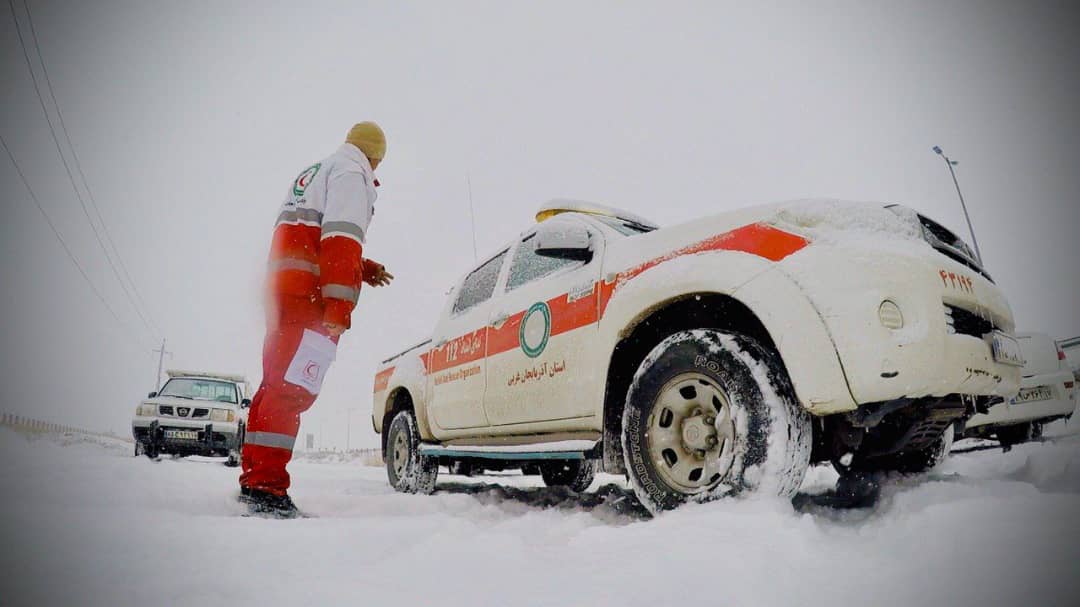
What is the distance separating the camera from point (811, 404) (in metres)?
1.86

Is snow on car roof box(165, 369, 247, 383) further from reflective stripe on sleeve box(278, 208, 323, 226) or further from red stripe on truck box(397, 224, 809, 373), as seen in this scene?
reflective stripe on sleeve box(278, 208, 323, 226)

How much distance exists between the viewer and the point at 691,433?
2.14m

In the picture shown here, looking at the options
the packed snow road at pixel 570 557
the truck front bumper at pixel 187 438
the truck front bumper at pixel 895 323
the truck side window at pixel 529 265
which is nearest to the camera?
the packed snow road at pixel 570 557

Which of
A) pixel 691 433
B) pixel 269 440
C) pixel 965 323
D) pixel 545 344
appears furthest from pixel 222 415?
pixel 965 323

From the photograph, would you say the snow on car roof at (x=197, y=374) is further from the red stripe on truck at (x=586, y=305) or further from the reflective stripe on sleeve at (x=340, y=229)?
the reflective stripe on sleeve at (x=340, y=229)

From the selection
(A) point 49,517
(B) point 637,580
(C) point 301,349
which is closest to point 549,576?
(B) point 637,580

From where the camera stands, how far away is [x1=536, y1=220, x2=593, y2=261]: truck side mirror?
293 centimetres

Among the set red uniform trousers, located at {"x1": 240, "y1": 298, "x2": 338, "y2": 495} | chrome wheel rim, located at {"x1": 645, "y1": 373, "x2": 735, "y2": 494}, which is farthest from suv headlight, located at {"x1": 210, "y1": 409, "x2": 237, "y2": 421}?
chrome wheel rim, located at {"x1": 645, "y1": 373, "x2": 735, "y2": 494}

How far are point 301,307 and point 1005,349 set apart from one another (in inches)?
125

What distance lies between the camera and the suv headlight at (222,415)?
8.44 meters

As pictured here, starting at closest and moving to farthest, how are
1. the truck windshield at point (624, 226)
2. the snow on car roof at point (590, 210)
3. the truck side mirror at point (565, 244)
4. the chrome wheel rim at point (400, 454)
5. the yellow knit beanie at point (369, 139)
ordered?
1. the truck side mirror at point (565, 244)
2. the yellow knit beanie at point (369, 139)
3. the truck windshield at point (624, 226)
4. the snow on car roof at point (590, 210)
5. the chrome wheel rim at point (400, 454)

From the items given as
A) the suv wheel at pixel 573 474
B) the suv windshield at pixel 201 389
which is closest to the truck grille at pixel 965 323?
the suv wheel at pixel 573 474

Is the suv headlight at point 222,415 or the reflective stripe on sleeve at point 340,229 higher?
the reflective stripe on sleeve at point 340,229

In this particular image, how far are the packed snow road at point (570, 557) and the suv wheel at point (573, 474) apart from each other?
2740mm
